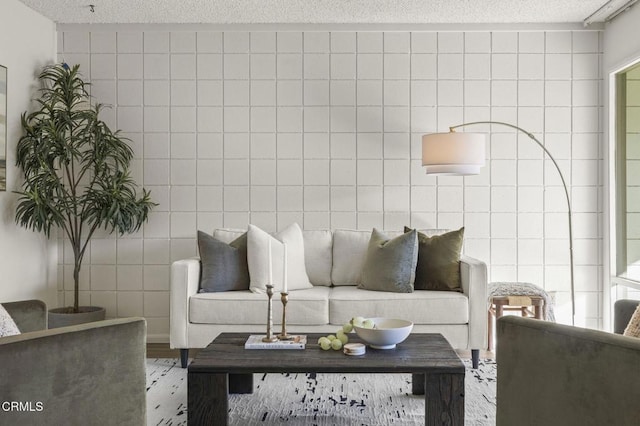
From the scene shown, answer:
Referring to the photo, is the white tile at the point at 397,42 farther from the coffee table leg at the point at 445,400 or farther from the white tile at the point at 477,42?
the coffee table leg at the point at 445,400

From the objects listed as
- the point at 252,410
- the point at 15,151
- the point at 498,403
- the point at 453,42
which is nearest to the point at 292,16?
the point at 453,42

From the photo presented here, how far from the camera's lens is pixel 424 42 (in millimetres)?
4840

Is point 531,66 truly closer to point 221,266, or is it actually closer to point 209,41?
point 209,41

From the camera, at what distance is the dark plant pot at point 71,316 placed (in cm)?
430

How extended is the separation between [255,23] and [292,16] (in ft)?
1.15

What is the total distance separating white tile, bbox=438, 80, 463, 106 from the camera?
15.9ft

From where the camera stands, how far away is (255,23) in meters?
4.84

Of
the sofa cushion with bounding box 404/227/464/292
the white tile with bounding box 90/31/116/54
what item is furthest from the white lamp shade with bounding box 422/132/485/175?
the white tile with bounding box 90/31/116/54

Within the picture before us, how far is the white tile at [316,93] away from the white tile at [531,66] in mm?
1562

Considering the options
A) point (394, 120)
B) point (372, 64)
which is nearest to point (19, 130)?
point (372, 64)

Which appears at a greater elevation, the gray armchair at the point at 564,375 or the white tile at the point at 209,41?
the white tile at the point at 209,41

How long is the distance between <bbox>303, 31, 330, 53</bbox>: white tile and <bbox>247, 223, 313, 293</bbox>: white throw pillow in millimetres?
1546

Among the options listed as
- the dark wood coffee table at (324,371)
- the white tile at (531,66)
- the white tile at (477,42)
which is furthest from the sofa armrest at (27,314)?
the white tile at (531,66)

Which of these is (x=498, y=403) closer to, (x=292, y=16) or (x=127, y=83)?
(x=292, y=16)
